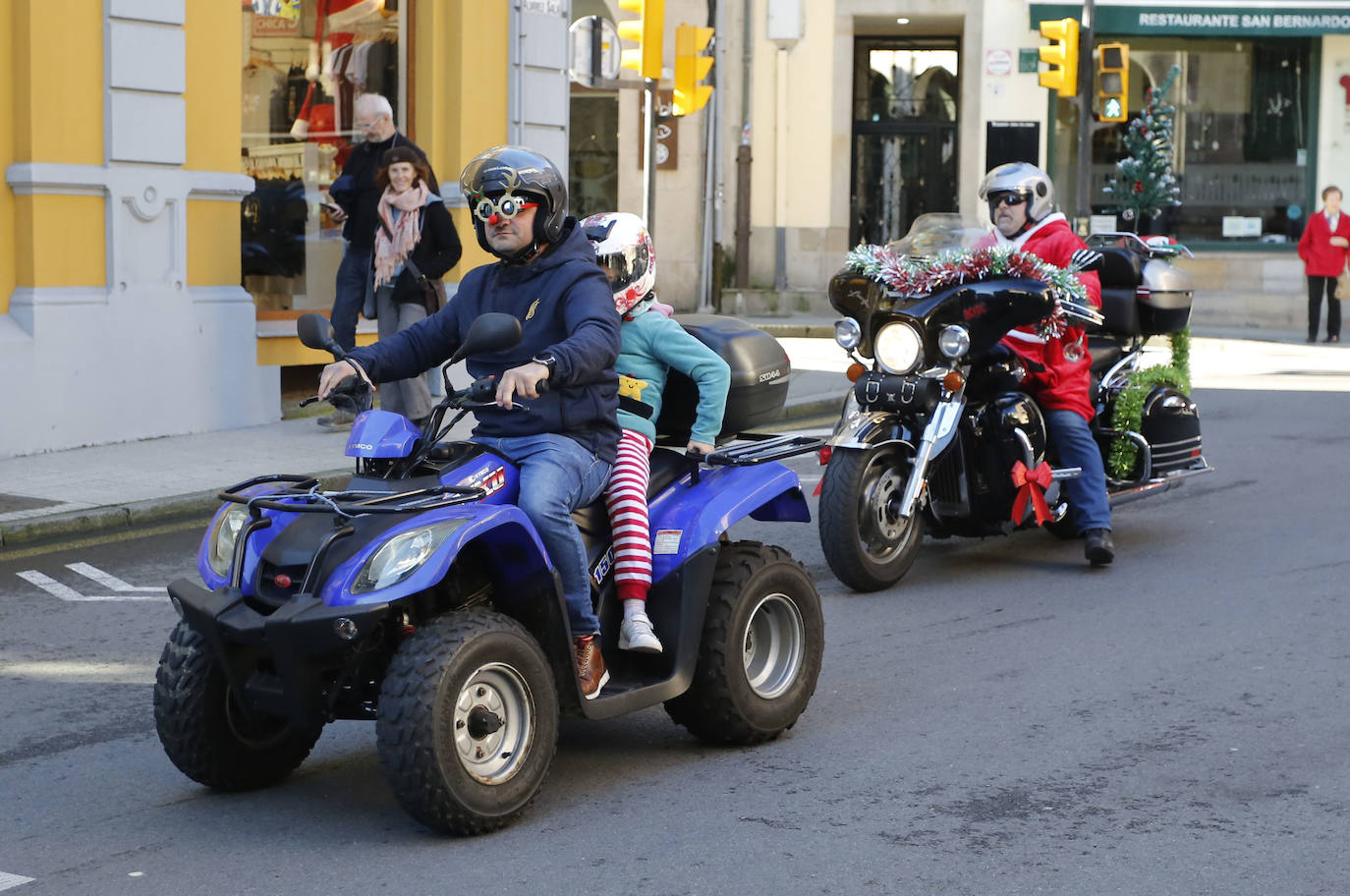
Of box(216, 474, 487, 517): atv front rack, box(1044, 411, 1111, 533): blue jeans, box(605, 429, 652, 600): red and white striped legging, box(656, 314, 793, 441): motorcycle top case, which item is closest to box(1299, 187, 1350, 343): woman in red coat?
box(1044, 411, 1111, 533): blue jeans

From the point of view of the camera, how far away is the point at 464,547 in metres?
4.79

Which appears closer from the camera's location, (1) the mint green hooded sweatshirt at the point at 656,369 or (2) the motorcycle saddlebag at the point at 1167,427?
(1) the mint green hooded sweatshirt at the point at 656,369

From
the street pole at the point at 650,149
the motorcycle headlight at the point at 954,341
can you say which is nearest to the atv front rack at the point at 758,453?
the motorcycle headlight at the point at 954,341

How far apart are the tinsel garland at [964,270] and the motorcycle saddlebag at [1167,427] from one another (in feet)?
3.69

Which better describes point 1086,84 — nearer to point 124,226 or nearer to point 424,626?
point 124,226

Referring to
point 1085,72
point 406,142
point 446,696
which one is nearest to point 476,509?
point 446,696

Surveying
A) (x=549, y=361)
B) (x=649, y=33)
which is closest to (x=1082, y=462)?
(x=549, y=361)

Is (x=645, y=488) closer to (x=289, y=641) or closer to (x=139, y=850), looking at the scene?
(x=289, y=641)

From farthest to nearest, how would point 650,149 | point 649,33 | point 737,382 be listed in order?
1. point 649,33
2. point 650,149
3. point 737,382

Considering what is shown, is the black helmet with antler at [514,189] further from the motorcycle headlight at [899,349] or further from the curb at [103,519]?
the curb at [103,519]

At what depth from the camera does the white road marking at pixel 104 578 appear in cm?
790

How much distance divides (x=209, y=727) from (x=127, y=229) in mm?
7692

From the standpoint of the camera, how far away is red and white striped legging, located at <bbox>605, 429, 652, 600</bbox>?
5.13 metres

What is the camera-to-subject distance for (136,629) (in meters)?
7.13
